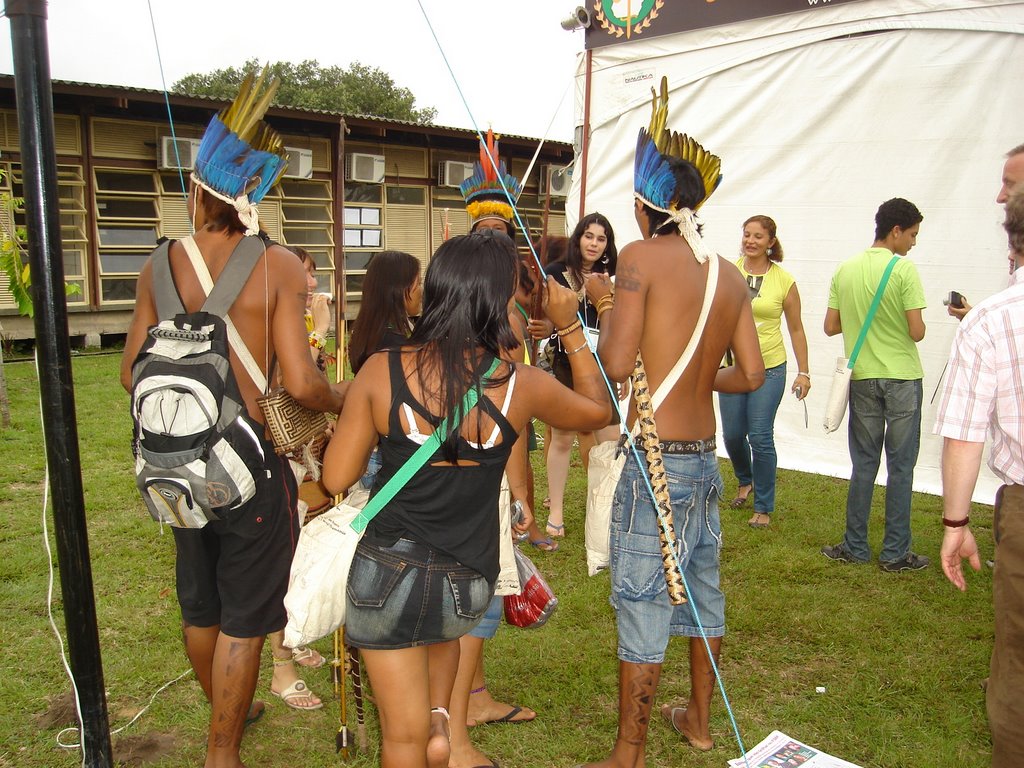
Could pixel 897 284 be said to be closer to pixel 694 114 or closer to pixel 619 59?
pixel 694 114

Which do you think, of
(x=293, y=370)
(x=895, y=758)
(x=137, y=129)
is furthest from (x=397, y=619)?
(x=137, y=129)

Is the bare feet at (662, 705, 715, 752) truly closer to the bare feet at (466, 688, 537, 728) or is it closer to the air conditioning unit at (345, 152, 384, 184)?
the bare feet at (466, 688, 537, 728)

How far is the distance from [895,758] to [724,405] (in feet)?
9.47

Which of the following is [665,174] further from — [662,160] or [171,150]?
[171,150]

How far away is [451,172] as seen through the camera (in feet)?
51.4

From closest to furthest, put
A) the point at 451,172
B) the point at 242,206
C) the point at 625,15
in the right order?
the point at 242,206, the point at 625,15, the point at 451,172

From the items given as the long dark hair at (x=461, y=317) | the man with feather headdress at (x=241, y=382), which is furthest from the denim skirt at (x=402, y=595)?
the man with feather headdress at (x=241, y=382)

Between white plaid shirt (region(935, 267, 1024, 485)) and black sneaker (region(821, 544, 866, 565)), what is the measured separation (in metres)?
2.88

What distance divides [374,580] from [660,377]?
117 centimetres

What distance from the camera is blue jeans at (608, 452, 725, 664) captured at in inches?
104

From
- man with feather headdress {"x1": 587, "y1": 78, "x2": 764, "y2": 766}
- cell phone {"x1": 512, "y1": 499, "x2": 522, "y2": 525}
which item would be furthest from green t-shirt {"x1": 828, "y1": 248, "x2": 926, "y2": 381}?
cell phone {"x1": 512, "y1": 499, "x2": 522, "y2": 525}

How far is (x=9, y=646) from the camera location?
358 centimetres

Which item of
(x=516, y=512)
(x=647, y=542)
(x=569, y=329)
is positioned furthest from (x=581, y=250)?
(x=569, y=329)

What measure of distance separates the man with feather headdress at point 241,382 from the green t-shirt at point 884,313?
3473 mm
